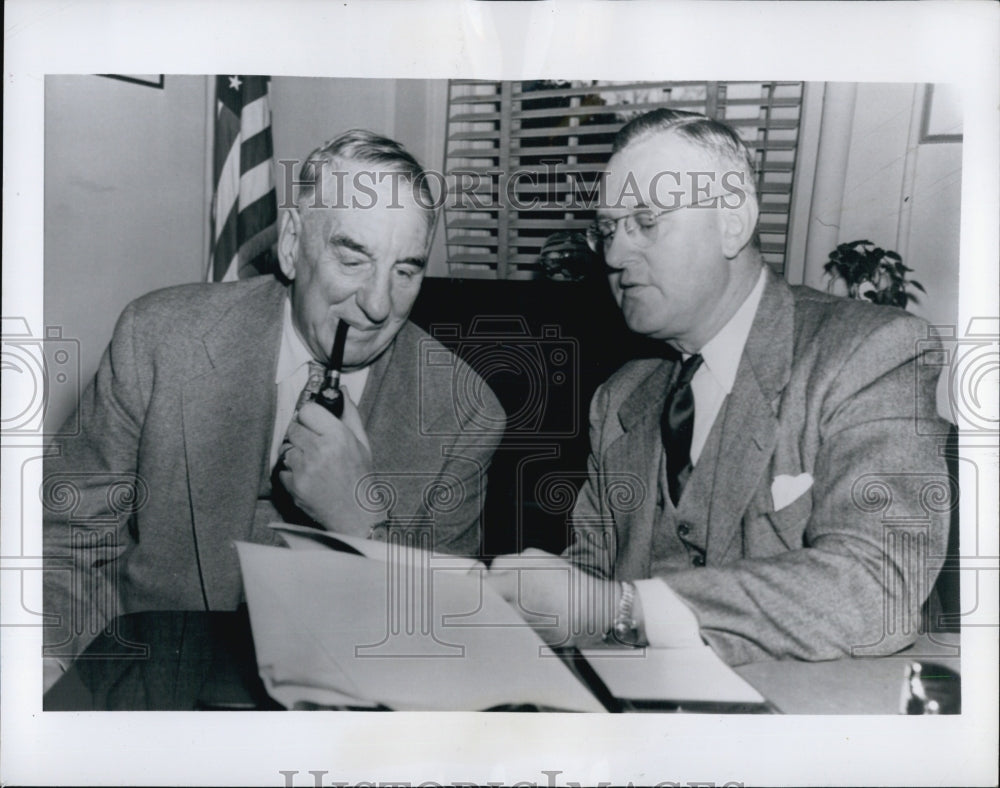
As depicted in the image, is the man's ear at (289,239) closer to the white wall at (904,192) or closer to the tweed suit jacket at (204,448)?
the tweed suit jacket at (204,448)

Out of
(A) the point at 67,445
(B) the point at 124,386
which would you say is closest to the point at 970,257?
(B) the point at 124,386

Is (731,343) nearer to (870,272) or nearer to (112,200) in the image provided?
(870,272)

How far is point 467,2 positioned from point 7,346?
1241 mm

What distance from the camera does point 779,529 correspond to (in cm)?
190

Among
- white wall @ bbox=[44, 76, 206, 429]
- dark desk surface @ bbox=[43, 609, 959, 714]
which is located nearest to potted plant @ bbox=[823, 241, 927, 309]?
dark desk surface @ bbox=[43, 609, 959, 714]

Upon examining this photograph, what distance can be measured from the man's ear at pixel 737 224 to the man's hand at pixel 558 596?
75cm

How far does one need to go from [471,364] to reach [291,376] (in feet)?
1.29

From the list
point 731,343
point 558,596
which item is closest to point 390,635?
point 558,596

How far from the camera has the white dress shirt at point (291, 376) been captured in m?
1.99

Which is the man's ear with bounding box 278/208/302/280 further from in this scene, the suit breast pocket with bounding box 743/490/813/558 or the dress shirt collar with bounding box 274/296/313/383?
the suit breast pocket with bounding box 743/490/813/558

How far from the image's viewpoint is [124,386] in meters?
1.98

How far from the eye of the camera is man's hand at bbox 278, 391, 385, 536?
196 cm

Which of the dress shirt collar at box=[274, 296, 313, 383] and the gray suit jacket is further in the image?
the dress shirt collar at box=[274, 296, 313, 383]

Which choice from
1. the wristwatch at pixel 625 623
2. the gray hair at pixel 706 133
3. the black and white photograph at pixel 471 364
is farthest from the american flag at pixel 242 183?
the wristwatch at pixel 625 623
